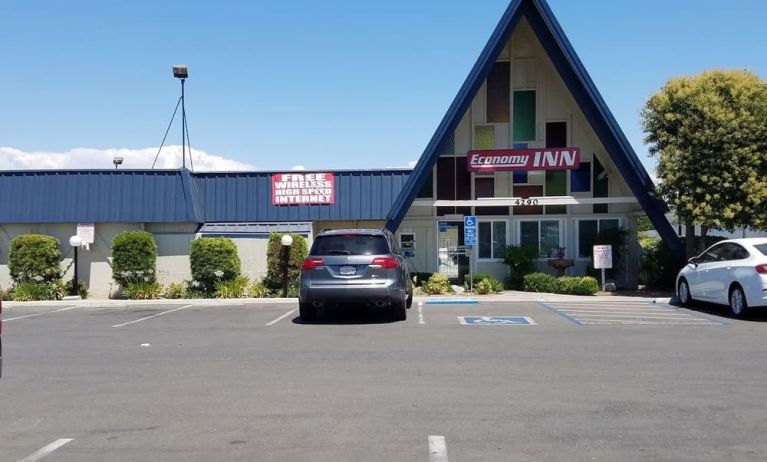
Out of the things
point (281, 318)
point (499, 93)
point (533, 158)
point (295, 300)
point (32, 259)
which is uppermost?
point (499, 93)

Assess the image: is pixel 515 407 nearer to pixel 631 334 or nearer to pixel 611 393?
pixel 611 393

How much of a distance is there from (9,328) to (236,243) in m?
8.74

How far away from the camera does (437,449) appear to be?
5336mm

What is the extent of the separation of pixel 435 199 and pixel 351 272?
10347 millimetres

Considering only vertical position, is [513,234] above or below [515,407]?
above

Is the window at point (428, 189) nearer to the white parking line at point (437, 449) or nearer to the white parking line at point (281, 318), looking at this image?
the white parking line at point (281, 318)

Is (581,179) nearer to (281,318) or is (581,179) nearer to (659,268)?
(659,268)

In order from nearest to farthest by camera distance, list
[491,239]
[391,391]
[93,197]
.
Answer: [391,391], [93,197], [491,239]

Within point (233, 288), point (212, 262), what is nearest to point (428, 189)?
point (233, 288)

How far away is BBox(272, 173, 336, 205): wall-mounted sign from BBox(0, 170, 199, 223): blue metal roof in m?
3.17

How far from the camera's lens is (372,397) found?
711 centimetres

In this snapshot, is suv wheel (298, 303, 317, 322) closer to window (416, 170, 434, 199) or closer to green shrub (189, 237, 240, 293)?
green shrub (189, 237, 240, 293)

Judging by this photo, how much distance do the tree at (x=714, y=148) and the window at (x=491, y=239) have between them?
591cm

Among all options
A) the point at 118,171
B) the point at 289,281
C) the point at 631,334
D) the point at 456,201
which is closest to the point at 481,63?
the point at 456,201
